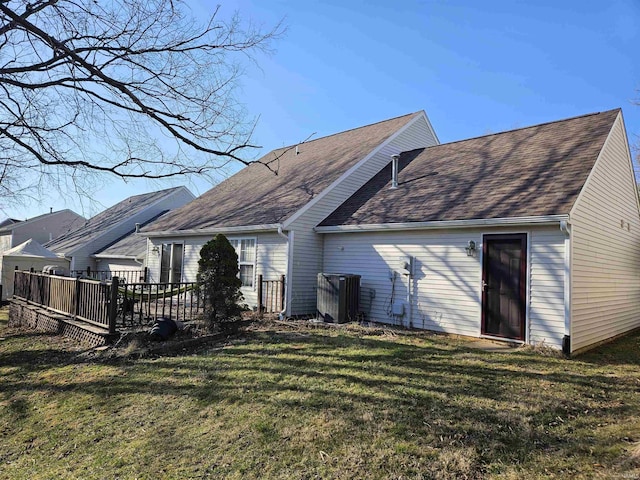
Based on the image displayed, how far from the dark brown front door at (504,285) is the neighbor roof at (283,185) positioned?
16.7ft

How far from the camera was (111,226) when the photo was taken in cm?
2423

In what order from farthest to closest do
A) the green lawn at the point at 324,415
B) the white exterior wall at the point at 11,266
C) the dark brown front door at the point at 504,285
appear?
the white exterior wall at the point at 11,266 < the dark brown front door at the point at 504,285 < the green lawn at the point at 324,415

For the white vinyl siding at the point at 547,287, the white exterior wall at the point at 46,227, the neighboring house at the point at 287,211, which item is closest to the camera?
the white vinyl siding at the point at 547,287

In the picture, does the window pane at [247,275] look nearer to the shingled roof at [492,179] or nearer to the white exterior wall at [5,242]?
the shingled roof at [492,179]

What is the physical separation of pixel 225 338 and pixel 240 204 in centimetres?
668

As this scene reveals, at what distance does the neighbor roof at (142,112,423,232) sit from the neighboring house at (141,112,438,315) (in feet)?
0.16

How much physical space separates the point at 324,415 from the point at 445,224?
17.6 feet

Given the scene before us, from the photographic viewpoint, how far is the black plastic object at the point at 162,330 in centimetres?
748

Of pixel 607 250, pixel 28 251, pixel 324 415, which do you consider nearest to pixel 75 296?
pixel 324 415

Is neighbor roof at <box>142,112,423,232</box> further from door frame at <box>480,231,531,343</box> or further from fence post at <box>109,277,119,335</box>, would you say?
door frame at <box>480,231,531,343</box>

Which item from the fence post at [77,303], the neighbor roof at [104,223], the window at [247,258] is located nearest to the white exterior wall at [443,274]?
the window at [247,258]

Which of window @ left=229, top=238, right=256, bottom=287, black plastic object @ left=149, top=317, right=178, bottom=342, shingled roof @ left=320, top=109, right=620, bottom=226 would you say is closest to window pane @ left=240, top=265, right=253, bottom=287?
window @ left=229, top=238, right=256, bottom=287

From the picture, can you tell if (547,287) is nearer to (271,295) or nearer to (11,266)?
(271,295)

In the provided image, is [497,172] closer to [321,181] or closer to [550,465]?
[321,181]
